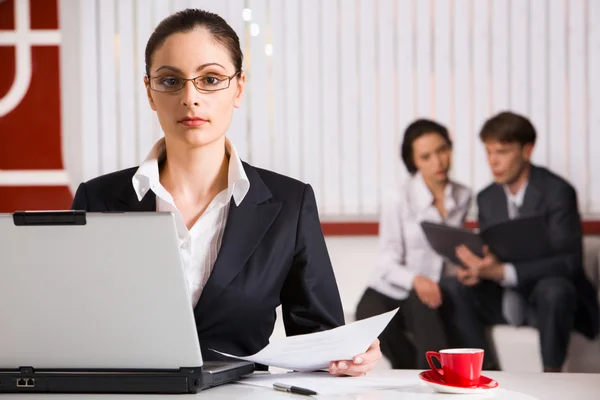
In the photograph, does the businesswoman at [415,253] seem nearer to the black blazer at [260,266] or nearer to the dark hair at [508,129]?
the dark hair at [508,129]

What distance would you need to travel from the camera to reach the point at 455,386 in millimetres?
1385

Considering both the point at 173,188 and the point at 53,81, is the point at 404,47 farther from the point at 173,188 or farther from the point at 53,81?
the point at 173,188

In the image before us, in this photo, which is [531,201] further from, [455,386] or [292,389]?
[292,389]

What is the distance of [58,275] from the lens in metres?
1.23

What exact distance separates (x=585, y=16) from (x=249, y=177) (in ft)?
11.3

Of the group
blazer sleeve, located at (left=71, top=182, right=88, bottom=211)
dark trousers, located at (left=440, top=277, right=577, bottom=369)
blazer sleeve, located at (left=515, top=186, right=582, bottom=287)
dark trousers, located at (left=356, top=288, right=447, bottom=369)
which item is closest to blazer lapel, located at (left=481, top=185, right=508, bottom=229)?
blazer sleeve, located at (left=515, top=186, right=582, bottom=287)

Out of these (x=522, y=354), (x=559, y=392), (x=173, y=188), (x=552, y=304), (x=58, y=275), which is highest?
(x=173, y=188)

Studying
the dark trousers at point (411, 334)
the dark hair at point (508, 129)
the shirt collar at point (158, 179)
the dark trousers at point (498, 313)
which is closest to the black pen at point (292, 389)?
the shirt collar at point (158, 179)

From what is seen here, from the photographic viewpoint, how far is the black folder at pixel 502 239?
443 centimetres

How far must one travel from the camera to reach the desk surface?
1311 millimetres

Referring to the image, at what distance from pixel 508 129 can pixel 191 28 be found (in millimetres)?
3166

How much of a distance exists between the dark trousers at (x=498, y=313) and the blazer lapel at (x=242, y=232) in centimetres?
285

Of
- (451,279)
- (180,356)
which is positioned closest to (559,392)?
(180,356)

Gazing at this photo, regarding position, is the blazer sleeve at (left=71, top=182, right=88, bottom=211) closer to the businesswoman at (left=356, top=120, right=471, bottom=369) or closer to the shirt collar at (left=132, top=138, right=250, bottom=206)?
the shirt collar at (left=132, top=138, right=250, bottom=206)
